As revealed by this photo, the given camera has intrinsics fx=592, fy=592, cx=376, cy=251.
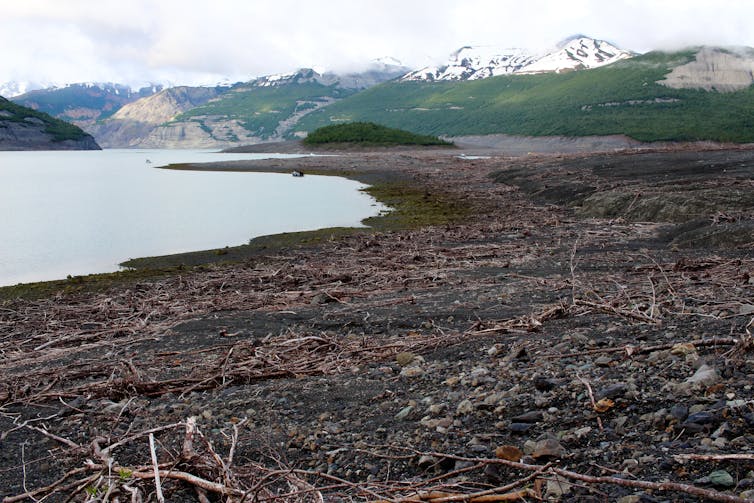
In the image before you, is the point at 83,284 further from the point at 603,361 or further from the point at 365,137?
the point at 365,137

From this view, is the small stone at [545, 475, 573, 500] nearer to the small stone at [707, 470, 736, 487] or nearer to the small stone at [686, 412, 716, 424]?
the small stone at [707, 470, 736, 487]

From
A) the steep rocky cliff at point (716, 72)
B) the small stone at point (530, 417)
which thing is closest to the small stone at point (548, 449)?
the small stone at point (530, 417)

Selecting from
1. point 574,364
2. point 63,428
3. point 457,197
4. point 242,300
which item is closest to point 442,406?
point 574,364

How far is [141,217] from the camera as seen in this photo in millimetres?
35969

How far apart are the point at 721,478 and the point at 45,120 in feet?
725

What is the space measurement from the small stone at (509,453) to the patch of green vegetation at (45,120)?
8059 inches

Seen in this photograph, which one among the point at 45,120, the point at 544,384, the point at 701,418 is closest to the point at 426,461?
the point at 544,384

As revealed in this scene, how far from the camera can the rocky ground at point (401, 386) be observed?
3.96 metres

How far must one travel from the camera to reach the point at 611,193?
92.5ft

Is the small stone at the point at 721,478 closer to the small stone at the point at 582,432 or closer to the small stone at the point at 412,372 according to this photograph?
the small stone at the point at 582,432

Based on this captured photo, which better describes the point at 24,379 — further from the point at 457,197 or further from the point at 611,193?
the point at 457,197

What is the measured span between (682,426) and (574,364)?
5.54 feet

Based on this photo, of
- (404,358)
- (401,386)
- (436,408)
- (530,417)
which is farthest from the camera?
(404,358)

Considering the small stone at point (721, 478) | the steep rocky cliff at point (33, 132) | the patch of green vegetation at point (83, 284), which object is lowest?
the patch of green vegetation at point (83, 284)
